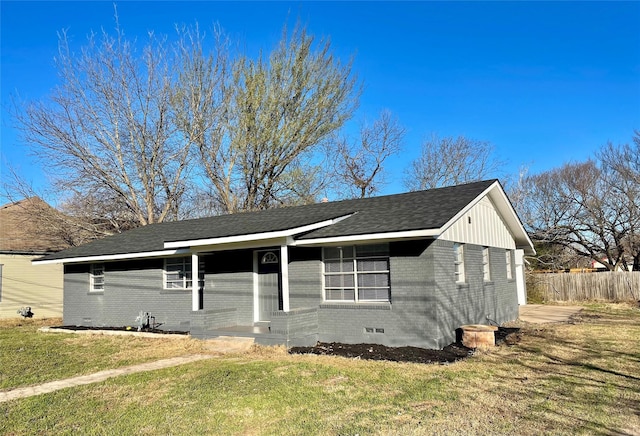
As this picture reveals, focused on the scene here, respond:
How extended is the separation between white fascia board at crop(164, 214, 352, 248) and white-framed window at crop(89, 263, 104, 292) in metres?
5.30

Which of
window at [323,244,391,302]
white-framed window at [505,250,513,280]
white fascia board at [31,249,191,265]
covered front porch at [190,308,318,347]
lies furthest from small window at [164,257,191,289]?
white-framed window at [505,250,513,280]

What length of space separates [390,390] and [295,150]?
2009cm

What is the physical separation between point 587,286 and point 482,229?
45.7ft

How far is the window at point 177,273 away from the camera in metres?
14.9

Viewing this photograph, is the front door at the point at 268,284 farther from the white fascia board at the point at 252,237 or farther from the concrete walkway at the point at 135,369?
the concrete walkway at the point at 135,369

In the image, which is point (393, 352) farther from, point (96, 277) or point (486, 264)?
point (96, 277)

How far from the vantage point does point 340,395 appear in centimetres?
674

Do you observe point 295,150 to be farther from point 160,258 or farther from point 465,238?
point 465,238

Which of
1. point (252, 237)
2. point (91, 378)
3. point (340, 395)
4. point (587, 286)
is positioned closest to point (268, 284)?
point (252, 237)

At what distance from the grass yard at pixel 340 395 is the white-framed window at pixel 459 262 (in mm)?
2243

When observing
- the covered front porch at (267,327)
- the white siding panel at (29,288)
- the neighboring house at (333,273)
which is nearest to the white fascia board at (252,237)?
the neighboring house at (333,273)

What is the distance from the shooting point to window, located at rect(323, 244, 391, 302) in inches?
435

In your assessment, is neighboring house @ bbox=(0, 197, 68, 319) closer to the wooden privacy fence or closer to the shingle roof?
the shingle roof

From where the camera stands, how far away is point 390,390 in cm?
697
